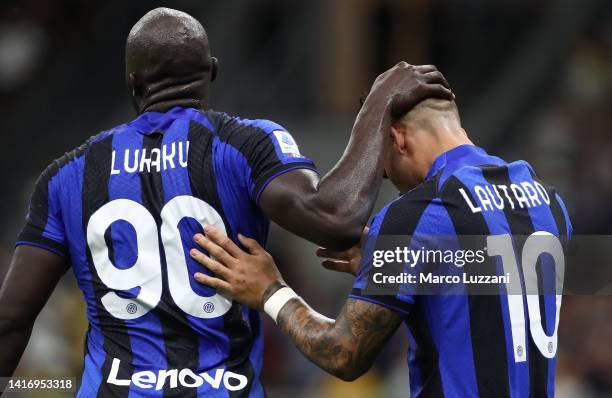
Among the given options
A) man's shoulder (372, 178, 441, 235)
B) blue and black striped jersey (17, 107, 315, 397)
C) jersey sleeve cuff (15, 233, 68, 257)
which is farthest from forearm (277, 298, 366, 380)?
Result: jersey sleeve cuff (15, 233, 68, 257)

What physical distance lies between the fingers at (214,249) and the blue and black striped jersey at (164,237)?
6cm

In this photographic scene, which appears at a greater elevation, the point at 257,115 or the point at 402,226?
the point at 257,115

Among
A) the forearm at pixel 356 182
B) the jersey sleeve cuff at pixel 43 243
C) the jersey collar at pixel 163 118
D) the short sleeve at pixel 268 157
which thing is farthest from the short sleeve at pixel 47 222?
the forearm at pixel 356 182

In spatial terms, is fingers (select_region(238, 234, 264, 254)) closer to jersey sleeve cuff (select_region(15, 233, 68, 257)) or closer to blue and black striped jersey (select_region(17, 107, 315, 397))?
blue and black striped jersey (select_region(17, 107, 315, 397))

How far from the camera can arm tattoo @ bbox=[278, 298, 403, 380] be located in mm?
3822

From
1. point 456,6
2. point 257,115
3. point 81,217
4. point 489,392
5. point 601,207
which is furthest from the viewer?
point 456,6

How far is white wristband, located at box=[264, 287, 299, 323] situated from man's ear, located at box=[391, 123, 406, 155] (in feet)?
2.28

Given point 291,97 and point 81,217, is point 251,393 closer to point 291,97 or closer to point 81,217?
point 81,217

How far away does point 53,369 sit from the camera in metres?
9.32

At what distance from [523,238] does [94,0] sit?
11.0m

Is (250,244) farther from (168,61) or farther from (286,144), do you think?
(168,61)

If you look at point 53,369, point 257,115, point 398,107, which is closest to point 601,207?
point 257,115

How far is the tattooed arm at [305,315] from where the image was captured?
3832 millimetres

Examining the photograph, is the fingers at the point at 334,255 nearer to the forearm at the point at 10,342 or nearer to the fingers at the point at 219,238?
the fingers at the point at 219,238
